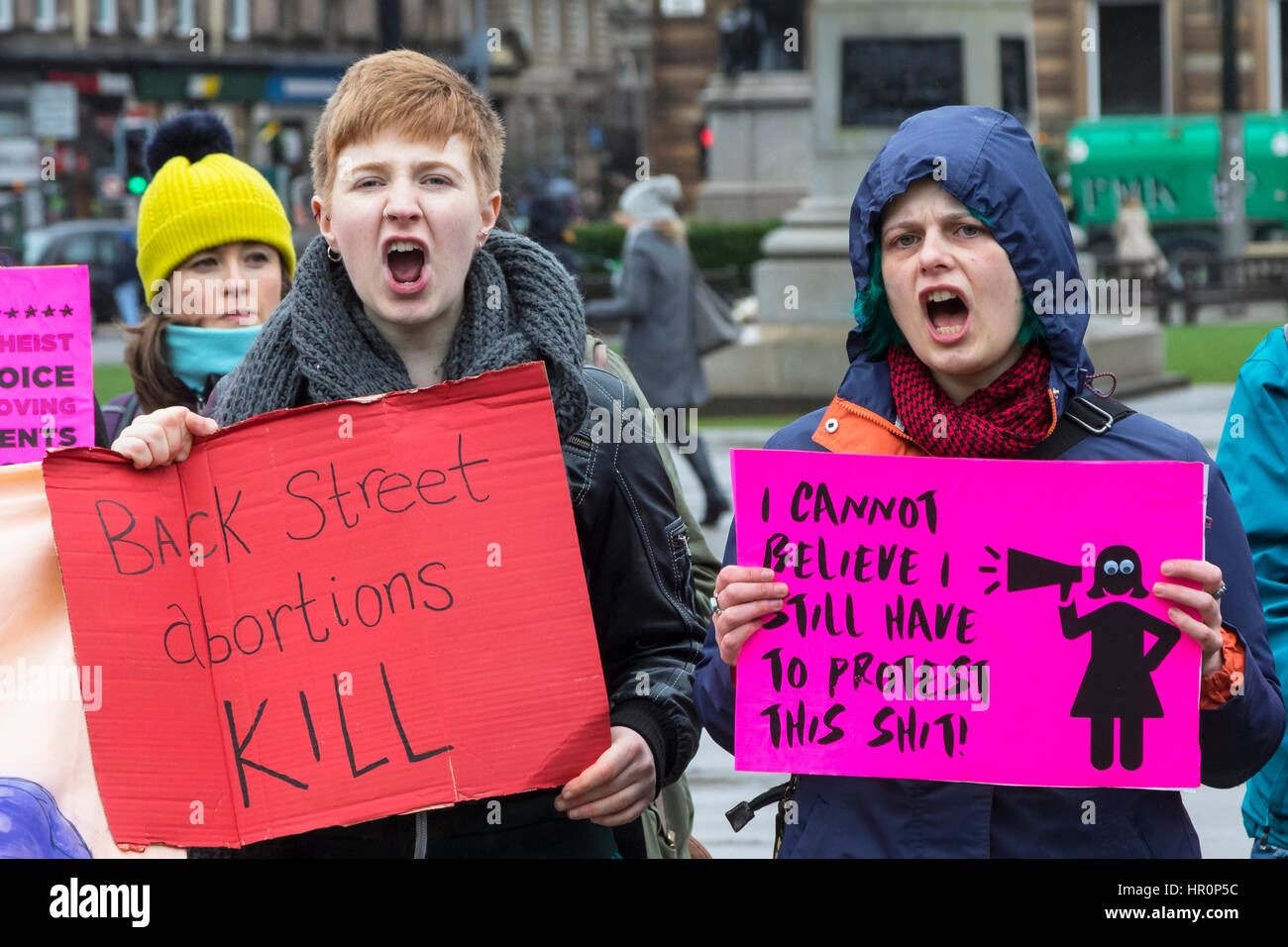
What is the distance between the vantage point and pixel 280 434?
Result: 2.71m

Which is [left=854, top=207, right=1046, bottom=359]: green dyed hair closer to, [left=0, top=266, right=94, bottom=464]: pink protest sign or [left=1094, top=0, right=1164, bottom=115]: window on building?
[left=0, top=266, right=94, bottom=464]: pink protest sign

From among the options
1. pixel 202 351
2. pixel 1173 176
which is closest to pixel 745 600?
pixel 202 351

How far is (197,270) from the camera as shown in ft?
14.0

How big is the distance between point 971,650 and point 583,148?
164ft

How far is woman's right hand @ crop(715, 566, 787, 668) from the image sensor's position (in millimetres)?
2605

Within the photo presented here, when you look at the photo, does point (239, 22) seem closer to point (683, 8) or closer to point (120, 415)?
point (683, 8)

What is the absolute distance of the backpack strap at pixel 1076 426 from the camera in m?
2.62

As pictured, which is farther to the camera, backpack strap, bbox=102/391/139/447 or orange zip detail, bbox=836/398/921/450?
backpack strap, bbox=102/391/139/447

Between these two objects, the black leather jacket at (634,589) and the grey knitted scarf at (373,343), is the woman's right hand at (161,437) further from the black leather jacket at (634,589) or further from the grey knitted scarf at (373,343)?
the black leather jacket at (634,589)

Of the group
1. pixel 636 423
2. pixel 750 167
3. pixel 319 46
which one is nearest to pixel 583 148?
pixel 319 46

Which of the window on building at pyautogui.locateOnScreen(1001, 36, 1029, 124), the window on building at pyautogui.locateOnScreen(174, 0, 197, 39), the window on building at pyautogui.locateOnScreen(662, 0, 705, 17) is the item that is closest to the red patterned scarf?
the window on building at pyautogui.locateOnScreen(1001, 36, 1029, 124)

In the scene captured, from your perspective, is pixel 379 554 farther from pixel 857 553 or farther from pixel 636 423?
pixel 857 553

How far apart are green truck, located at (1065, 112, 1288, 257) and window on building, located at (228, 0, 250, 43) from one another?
72.0ft

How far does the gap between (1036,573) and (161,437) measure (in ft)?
4.09
